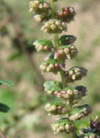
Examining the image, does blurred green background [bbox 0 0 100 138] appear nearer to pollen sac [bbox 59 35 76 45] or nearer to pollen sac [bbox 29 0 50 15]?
pollen sac [bbox 59 35 76 45]

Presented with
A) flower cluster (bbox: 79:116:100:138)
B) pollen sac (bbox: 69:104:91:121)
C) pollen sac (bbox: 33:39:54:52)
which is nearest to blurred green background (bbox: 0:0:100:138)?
flower cluster (bbox: 79:116:100:138)

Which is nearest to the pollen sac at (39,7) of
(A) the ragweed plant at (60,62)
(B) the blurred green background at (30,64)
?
A: (A) the ragweed plant at (60,62)

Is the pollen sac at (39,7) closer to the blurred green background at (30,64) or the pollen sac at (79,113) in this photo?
the pollen sac at (79,113)

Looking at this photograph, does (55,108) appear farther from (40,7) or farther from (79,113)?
(40,7)

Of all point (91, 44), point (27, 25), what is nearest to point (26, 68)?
point (27, 25)

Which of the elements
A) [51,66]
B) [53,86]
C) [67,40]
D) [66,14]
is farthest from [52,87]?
[66,14]
